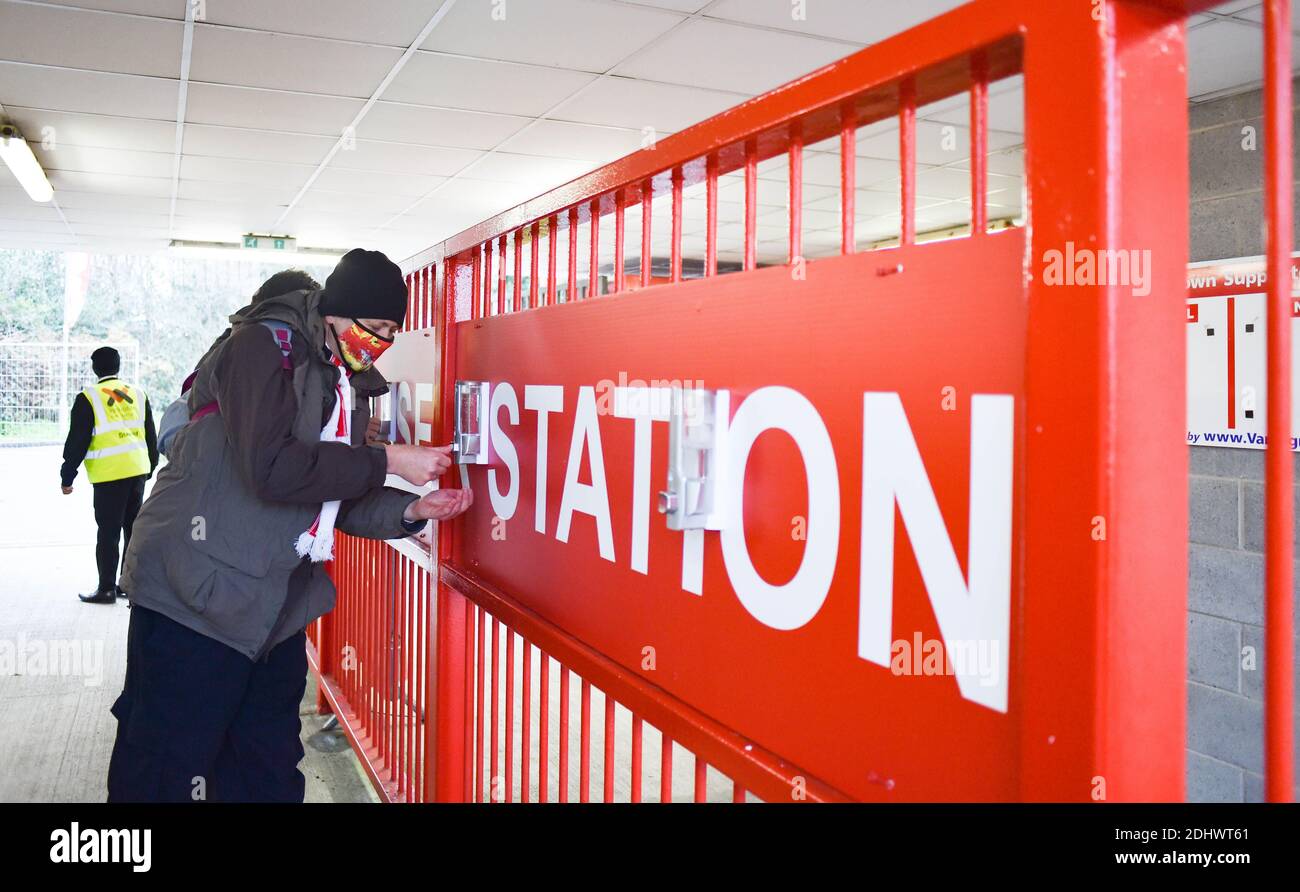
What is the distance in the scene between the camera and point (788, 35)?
150 inches

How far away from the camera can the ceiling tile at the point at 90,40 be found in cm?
370

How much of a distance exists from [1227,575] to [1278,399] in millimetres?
3292

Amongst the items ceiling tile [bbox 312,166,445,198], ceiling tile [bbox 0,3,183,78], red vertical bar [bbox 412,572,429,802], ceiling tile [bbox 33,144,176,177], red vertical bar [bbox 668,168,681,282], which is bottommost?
red vertical bar [bbox 412,572,429,802]

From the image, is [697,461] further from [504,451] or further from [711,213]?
[504,451]

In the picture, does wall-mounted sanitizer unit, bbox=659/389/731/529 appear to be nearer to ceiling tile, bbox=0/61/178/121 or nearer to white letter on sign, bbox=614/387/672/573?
Result: white letter on sign, bbox=614/387/672/573

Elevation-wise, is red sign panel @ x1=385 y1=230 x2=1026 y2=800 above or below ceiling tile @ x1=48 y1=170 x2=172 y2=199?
below

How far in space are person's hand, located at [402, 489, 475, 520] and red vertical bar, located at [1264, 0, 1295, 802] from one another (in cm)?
147

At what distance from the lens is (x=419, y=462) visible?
1825 mm

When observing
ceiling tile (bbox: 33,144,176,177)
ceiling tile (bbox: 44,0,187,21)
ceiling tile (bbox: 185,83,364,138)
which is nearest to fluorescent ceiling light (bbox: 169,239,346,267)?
ceiling tile (bbox: 33,144,176,177)

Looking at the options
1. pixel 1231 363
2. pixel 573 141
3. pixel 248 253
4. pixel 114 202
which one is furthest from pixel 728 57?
pixel 248 253

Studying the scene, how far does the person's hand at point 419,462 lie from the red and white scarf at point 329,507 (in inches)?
5.7

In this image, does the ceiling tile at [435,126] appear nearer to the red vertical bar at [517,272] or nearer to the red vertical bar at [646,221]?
the red vertical bar at [517,272]

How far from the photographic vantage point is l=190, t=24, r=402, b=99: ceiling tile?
12.9ft

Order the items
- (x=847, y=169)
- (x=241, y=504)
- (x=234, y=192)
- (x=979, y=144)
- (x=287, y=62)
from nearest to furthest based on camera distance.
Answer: (x=979, y=144), (x=847, y=169), (x=241, y=504), (x=287, y=62), (x=234, y=192)
